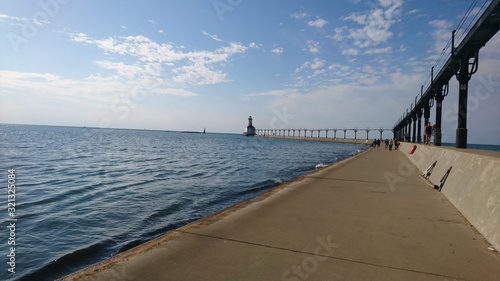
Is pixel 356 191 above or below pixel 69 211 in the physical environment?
above

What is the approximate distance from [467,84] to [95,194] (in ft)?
56.0

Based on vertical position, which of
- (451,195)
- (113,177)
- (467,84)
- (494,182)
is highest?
(467,84)

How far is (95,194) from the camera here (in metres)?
11.5

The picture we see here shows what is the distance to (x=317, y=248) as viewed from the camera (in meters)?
4.63

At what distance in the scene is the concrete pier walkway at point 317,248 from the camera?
12.4 feet

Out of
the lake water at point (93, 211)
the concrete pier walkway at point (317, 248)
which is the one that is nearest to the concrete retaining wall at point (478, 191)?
the concrete pier walkway at point (317, 248)

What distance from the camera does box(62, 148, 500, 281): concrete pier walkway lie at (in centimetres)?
377

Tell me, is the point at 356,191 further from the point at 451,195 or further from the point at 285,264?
the point at 285,264

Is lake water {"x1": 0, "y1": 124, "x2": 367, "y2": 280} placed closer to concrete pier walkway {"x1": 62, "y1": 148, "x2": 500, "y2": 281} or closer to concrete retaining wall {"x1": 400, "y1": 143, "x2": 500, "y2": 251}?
concrete pier walkway {"x1": 62, "y1": 148, "x2": 500, "y2": 281}

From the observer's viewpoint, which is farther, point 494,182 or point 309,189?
point 309,189

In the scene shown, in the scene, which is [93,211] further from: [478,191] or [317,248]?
[478,191]

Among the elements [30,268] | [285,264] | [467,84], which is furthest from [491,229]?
[467,84]

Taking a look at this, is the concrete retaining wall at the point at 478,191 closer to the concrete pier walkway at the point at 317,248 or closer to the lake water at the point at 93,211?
the concrete pier walkway at the point at 317,248

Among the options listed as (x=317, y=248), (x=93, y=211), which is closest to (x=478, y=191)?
(x=317, y=248)
